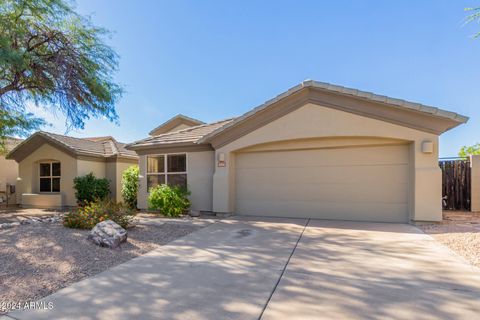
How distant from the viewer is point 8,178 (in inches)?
690

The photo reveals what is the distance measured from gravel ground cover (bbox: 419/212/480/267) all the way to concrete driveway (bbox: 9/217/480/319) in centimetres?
29

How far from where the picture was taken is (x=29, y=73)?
30.9 feet

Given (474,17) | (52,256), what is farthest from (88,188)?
(474,17)

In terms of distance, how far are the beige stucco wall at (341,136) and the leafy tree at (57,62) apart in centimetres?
564

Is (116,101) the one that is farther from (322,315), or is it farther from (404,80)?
(404,80)

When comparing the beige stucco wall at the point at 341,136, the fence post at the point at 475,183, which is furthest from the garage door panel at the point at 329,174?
the fence post at the point at 475,183

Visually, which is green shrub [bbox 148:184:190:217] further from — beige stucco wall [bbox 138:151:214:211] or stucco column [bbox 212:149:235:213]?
stucco column [bbox 212:149:235:213]

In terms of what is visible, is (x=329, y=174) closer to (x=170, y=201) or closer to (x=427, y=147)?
(x=427, y=147)

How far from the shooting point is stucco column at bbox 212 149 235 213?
9656 millimetres

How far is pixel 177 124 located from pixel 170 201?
11.1 metres

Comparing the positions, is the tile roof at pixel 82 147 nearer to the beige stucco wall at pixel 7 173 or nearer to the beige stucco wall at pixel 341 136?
the beige stucco wall at pixel 7 173

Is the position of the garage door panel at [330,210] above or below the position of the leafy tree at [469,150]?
below

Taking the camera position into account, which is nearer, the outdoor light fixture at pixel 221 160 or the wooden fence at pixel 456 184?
the outdoor light fixture at pixel 221 160

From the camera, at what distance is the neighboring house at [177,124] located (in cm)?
1916
